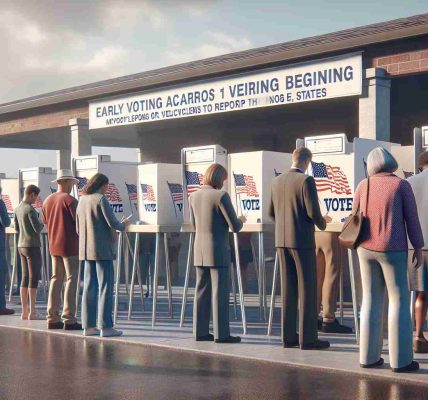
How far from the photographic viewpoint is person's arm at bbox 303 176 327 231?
30.7 feet

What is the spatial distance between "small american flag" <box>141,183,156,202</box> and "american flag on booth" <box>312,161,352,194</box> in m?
2.46

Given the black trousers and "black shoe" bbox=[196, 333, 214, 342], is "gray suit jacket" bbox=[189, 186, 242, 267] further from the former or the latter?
"black shoe" bbox=[196, 333, 214, 342]

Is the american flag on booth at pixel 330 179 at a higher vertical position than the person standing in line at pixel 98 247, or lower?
higher

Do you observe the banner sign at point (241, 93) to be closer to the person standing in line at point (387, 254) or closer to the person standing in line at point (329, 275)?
the person standing in line at point (329, 275)

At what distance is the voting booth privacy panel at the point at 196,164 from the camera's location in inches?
448

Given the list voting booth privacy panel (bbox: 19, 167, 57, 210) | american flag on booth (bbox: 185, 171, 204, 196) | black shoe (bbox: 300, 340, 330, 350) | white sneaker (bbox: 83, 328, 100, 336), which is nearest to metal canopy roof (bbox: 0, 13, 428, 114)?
voting booth privacy panel (bbox: 19, 167, 57, 210)

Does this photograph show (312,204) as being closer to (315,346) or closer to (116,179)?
(315,346)

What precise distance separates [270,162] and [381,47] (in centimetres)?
283

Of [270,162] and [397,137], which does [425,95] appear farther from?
[270,162]

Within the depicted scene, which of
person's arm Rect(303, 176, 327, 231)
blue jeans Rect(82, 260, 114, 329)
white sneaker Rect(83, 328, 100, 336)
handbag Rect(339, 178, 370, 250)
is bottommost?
white sneaker Rect(83, 328, 100, 336)

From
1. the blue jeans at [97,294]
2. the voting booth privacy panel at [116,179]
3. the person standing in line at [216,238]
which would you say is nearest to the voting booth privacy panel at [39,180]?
the voting booth privacy panel at [116,179]

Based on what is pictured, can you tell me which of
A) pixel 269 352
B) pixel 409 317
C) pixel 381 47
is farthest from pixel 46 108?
pixel 409 317

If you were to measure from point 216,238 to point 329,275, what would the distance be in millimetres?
1570

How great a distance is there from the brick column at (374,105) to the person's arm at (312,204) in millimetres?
3603
